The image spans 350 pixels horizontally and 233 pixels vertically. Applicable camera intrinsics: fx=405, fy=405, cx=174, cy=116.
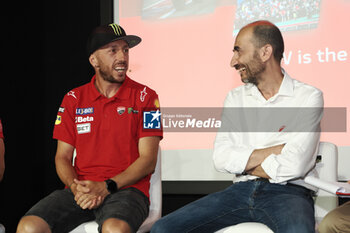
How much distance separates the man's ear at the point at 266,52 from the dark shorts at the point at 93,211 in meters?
1.03

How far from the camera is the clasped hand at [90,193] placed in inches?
81.7

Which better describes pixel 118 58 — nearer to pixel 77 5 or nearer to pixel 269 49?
pixel 269 49

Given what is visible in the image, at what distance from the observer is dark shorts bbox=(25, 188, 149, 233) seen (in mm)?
1965

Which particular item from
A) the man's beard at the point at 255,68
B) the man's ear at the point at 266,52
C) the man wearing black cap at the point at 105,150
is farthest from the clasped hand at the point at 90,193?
the man's ear at the point at 266,52

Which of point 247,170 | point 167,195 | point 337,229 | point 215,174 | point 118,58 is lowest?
point 167,195

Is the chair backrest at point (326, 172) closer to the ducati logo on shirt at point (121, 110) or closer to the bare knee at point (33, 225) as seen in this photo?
the ducati logo on shirt at point (121, 110)

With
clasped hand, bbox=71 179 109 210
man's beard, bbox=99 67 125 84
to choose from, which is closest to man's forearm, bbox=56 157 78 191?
clasped hand, bbox=71 179 109 210

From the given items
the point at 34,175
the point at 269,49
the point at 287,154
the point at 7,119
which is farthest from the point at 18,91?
the point at 287,154

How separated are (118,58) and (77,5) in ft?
4.91

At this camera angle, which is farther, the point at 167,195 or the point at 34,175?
the point at 34,175

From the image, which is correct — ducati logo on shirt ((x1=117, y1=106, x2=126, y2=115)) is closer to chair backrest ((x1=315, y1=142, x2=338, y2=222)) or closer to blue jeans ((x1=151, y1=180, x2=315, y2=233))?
blue jeans ((x1=151, y1=180, x2=315, y2=233))

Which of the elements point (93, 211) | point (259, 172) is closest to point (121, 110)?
point (93, 211)

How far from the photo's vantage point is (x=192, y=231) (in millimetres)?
1916

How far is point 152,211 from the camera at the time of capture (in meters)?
2.24
